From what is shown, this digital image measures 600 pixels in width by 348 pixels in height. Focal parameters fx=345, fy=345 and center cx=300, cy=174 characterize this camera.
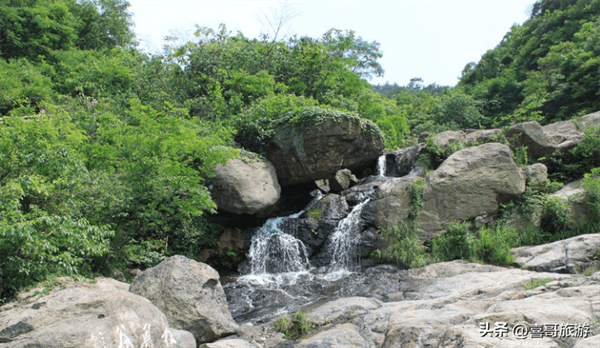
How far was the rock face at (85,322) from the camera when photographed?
3.96 m

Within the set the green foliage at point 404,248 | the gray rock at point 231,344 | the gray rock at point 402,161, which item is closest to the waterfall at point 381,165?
the gray rock at point 402,161

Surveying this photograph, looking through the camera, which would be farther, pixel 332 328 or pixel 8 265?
pixel 332 328

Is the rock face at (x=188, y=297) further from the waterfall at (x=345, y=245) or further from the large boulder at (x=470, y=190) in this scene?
the large boulder at (x=470, y=190)

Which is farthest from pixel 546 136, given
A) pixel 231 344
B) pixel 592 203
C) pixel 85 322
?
pixel 85 322

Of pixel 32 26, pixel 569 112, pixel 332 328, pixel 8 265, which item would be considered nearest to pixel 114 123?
pixel 8 265

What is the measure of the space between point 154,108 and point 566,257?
1739 cm

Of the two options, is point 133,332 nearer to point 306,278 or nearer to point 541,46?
point 306,278

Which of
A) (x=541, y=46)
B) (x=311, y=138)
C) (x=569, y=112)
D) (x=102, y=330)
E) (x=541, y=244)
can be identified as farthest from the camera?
(x=541, y=46)

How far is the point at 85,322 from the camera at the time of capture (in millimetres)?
4191

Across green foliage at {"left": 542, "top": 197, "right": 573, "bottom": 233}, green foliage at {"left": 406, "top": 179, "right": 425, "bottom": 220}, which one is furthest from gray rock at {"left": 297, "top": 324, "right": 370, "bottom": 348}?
green foliage at {"left": 542, "top": 197, "right": 573, "bottom": 233}

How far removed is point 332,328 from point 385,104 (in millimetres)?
20399

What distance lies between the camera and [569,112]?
22.9 metres

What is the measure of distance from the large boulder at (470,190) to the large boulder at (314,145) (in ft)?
12.6

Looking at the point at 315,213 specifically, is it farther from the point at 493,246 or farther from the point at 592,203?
the point at 592,203
